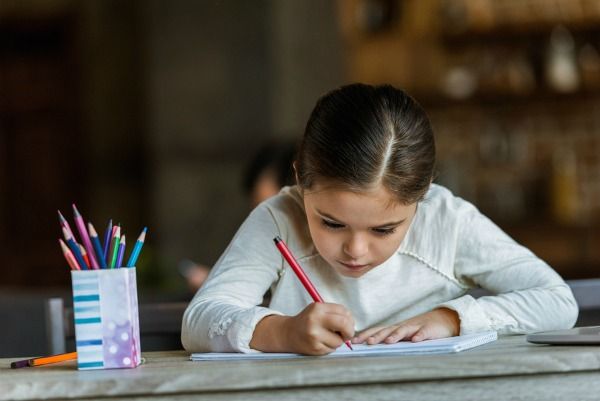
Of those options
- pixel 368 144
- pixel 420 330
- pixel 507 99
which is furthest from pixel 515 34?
pixel 420 330

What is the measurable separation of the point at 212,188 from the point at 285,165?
9.57ft

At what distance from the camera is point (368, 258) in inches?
62.5

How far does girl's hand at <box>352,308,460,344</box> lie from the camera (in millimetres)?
1479

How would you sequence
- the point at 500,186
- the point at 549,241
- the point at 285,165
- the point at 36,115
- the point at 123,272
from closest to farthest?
the point at 123,272
the point at 285,165
the point at 549,241
the point at 500,186
the point at 36,115

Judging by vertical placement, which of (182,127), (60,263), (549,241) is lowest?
(60,263)

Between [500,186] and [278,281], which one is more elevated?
[278,281]

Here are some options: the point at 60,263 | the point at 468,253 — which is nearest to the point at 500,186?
the point at 60,263

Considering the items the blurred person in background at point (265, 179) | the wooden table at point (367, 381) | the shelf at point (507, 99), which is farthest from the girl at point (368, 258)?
the shelf at point (507, 99)

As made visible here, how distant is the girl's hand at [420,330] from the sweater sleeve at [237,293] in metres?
0.14

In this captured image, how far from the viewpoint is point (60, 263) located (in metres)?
7.81

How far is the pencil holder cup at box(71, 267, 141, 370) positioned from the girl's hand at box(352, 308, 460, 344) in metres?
0.34

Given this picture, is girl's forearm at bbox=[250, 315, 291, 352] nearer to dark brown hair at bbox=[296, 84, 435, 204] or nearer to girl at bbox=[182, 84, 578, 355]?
girl at bbox=[182, 84, 578, 355]

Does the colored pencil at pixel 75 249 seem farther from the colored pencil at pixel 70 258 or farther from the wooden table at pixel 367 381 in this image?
the wooden table at pixel 367 381

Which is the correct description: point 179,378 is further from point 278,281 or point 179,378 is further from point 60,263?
point 60,263
